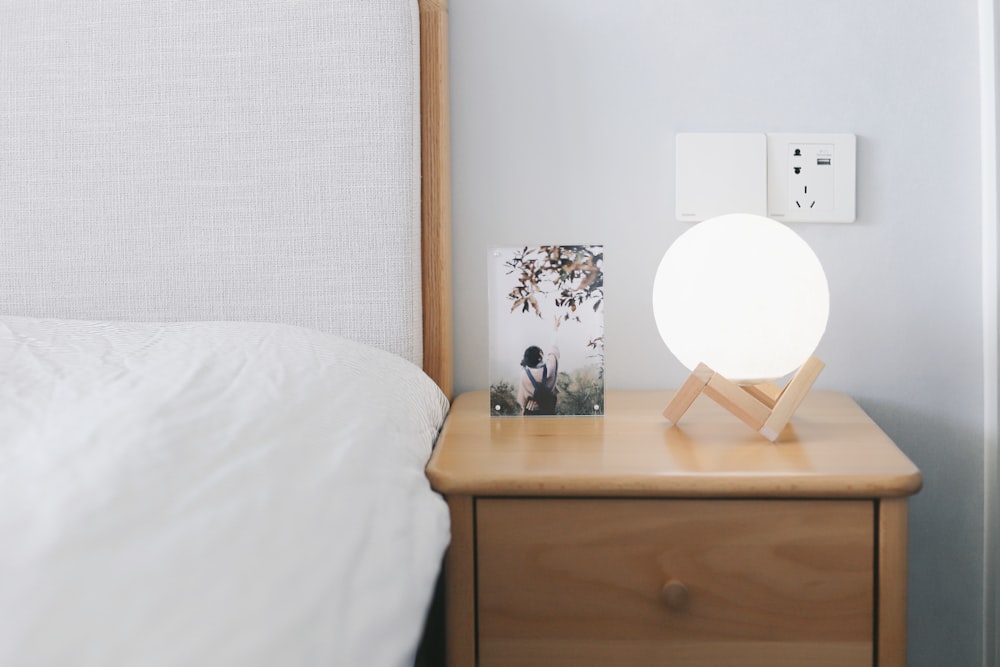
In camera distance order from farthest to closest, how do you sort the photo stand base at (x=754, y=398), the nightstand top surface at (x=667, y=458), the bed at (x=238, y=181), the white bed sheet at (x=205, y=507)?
the bed at (x=238, y=181) < the photo stand base at (x=754, y=398) < the nightstand top surface at (x=667, y=458) < the white bed sheet at (x=205, y=507)

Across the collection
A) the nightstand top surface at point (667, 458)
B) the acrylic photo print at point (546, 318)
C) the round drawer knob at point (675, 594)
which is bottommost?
the round drawer knob at point (675, 594)

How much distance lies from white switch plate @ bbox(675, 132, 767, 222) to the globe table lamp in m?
0.24

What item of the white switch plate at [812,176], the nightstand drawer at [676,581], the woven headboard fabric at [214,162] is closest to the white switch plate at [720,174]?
the white switch plate at [812,176]

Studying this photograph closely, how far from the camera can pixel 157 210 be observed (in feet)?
3.51

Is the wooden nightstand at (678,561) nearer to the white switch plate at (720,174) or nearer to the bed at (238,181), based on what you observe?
the bed at (238,181)

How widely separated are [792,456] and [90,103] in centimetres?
99

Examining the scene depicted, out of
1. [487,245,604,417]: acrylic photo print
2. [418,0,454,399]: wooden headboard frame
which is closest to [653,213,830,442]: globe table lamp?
[487,245,604,417]: acrylic photo print

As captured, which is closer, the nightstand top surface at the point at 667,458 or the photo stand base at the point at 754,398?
the nightstand top surface at the point at 667,458

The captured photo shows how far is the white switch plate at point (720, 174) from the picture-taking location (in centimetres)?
111

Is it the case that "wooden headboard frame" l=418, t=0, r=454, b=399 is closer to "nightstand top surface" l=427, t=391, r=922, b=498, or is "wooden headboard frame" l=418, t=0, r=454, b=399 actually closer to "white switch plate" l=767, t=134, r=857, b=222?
"nightstand top surface" l=427, t=391, r=922, b=498

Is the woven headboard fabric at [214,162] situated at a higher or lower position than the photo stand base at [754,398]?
higher

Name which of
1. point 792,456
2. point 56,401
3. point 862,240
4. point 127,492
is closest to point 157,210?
point 56,401

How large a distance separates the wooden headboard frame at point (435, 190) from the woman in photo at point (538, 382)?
200mm

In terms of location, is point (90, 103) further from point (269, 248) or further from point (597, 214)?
point (597, 214)
